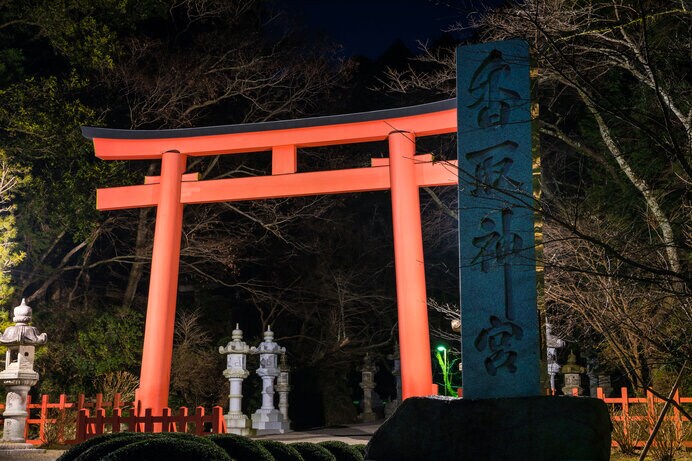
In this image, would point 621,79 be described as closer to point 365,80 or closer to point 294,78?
point 294,78

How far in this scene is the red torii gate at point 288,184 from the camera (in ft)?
35.3

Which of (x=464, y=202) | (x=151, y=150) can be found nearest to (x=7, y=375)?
(x=151, y=150)

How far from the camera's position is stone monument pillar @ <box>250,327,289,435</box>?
52.9 feet

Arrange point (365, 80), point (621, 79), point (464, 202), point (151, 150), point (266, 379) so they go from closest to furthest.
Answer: point (464, 202), point (151, 150), point (621, 79), point (266, 379), point (365, 80)

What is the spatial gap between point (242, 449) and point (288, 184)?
21.2ft

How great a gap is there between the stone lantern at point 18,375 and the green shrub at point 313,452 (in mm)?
6018

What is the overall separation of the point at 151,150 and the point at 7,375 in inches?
171

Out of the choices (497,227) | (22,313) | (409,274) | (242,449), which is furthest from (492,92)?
(22,313)

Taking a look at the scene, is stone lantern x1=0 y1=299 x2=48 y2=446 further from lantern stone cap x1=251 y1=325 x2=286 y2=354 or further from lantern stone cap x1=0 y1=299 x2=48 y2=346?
lantern stone cap x1=251 y1=325 x2=286 y2=354

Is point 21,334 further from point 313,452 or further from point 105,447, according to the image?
point 105,447

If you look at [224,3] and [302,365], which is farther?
[302,365]

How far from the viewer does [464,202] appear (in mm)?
5426

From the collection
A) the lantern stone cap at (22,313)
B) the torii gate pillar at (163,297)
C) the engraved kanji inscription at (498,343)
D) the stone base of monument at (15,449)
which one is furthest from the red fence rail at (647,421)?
the lantern stone cap at (22,313)

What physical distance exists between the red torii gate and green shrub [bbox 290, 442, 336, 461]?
374cm
